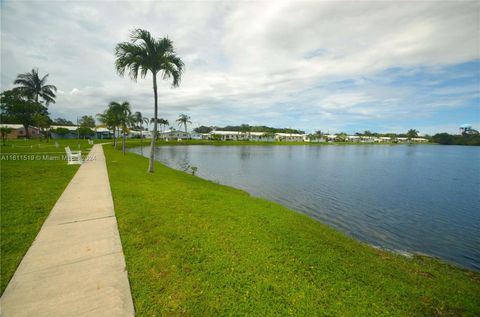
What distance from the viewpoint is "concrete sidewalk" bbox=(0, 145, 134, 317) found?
358 cm

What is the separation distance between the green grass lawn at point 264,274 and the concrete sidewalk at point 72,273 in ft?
0.96

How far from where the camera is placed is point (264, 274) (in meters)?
4.81

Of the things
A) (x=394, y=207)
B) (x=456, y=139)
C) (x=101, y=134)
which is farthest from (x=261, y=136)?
(x=456, y=139)

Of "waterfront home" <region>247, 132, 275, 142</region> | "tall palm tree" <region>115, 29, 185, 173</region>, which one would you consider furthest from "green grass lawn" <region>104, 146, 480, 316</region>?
"waterfront home" <region>247, 132, 275, 142</region>

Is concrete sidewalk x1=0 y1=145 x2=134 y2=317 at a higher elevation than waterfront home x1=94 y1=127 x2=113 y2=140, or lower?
lower

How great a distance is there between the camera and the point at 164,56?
14922 millimetres

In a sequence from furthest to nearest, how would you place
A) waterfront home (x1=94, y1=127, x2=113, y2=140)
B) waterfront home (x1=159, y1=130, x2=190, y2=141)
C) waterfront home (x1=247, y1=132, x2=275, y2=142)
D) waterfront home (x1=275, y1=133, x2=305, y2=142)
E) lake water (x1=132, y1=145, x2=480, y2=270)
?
waterfront home (x1=275, y1=133, x2=305, y2=142)
waterfront home (x1=247, y1=132, x2=275, y2=142)
waterfront home (x1=159, y1=130, x2=190, y2=141)
waterfront home (x1=94, y1=127, x2=113, y2=140)
lake water (x1=132, y1=145, x2=480, y2=270)

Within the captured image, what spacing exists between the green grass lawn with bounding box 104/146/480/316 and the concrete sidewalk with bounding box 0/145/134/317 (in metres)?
0.29

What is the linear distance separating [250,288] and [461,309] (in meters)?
4.37

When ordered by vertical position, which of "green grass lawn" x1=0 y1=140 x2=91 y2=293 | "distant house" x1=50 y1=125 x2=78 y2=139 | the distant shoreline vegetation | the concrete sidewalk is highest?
the distant shoreline vegetation

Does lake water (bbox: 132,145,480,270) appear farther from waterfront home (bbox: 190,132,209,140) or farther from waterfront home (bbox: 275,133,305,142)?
waterfront home (bbox: 275,133,305,142)

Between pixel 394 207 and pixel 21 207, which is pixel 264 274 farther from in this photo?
pixel 394 207

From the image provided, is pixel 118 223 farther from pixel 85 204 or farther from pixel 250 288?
pixel 250 288

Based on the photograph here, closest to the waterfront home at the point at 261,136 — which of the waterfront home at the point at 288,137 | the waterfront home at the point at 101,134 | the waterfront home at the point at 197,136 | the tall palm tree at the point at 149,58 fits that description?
the waterfront home at the point at 288,137
